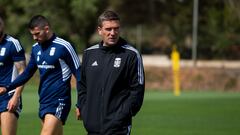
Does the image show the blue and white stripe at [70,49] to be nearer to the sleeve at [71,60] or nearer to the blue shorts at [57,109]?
the sleeve at [71,60]

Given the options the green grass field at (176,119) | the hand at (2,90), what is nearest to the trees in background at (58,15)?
the green grass field at (176,119)

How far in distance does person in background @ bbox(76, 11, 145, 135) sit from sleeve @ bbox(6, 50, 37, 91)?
8.73 feet

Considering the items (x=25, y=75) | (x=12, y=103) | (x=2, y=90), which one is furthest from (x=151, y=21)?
(x=25, y=75)

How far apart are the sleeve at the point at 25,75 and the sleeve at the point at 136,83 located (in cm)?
293

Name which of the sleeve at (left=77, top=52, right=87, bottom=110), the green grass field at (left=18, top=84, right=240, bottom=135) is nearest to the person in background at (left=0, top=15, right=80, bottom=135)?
the sleeve at (left=77, top=52, right=87, bottom=110)

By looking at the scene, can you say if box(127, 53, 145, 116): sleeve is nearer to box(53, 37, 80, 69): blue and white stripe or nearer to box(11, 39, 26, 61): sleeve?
box(53, 37, 80, 69): blue and white stripe

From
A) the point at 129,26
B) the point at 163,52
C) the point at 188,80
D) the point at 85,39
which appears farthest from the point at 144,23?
the point at 188,80

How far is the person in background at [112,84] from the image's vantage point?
348 inches

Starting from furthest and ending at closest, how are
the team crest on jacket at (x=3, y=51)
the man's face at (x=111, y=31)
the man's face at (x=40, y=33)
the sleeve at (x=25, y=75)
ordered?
the team crest on jacket at (x=3, y=51), the sleeve at (x=25, y=75), the man's face at (x=40, y=33), the man's face at (x=111, y=31)

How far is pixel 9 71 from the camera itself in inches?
488

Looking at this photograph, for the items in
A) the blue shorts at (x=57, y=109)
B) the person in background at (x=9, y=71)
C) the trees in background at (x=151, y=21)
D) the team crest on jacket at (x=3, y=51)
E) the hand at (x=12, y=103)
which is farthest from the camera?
the trees in background at (x=151, y=21)

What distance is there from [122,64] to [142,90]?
1.20ft

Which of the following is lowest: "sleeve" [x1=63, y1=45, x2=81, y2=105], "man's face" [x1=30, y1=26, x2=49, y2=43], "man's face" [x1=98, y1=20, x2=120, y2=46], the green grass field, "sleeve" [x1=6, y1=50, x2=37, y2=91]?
the green grass field

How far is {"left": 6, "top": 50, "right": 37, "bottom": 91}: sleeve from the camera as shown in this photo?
451 inches
